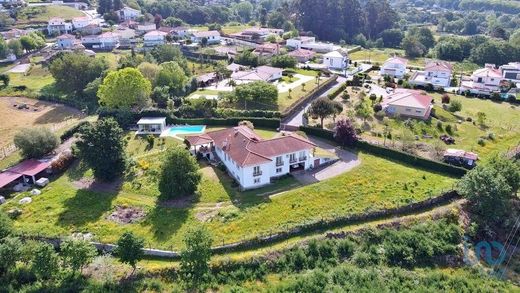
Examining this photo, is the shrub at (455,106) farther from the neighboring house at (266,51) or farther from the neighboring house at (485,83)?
the neighboring house at (266,51)

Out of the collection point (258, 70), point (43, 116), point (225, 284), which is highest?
point (258, 70)

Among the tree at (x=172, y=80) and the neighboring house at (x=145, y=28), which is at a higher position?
the neighboring house at (x=145, y=28)

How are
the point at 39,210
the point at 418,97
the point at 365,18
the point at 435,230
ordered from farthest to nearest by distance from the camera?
the point at 365,18 < the point at 418,97 < the point at 39,210 < the point at 435,230

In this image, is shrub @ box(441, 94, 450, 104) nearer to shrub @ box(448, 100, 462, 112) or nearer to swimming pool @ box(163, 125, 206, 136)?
shrub @ box(448, 100, 462, 112)

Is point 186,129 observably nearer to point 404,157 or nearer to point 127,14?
point 404,157

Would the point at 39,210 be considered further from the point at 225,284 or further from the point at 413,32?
the point at 413,32

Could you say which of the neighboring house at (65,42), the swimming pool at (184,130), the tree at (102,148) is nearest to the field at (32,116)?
the swimming pool at (184,130)

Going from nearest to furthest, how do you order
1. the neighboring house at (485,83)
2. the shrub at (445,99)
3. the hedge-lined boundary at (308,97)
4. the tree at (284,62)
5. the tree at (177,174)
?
the tree at (177,174) → the hedge-lined boundary at (308,97) → the shrub at (445,99) → the neighboring house at (485,83) → the tree at (284,62)

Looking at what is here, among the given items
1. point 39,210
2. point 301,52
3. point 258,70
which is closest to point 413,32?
point 301,52
